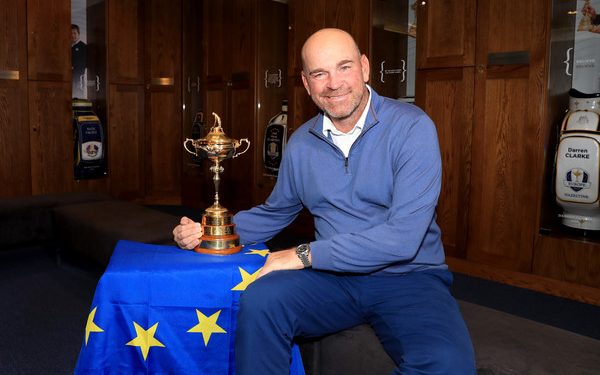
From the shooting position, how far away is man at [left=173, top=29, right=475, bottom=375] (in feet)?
4.52

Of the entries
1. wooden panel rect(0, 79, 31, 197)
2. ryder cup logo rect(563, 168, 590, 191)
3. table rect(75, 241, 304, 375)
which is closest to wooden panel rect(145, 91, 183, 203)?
wooden panel rect(0, 79, 31, 197)

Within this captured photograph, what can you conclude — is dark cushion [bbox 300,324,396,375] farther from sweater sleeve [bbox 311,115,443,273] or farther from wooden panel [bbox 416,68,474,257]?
wooden panel [bbox 416,68,474,257]

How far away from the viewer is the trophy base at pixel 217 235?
5.79 ft

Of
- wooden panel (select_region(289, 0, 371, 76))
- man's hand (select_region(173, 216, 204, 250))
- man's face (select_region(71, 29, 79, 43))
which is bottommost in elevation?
man's hand (select_region(173, 216, 204, 250))

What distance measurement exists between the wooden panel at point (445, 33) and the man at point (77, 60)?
4.21 meters

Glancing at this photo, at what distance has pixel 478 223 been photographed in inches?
147

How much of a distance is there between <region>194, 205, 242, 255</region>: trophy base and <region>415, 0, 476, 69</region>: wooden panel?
8.18ft

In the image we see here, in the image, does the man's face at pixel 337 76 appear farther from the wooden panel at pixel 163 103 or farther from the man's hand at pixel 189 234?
the wooden panel at pixel 163 103

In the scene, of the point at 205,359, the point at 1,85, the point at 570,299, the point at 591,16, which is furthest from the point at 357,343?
the point at 1,85

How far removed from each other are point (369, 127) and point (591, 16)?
8.91 feet

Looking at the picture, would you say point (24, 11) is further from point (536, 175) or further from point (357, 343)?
point (357, 343)

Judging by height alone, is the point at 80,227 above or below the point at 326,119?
below

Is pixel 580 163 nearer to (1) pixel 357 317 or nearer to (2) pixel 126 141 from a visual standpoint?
(1) pixel 357 317

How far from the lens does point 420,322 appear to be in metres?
1.39
